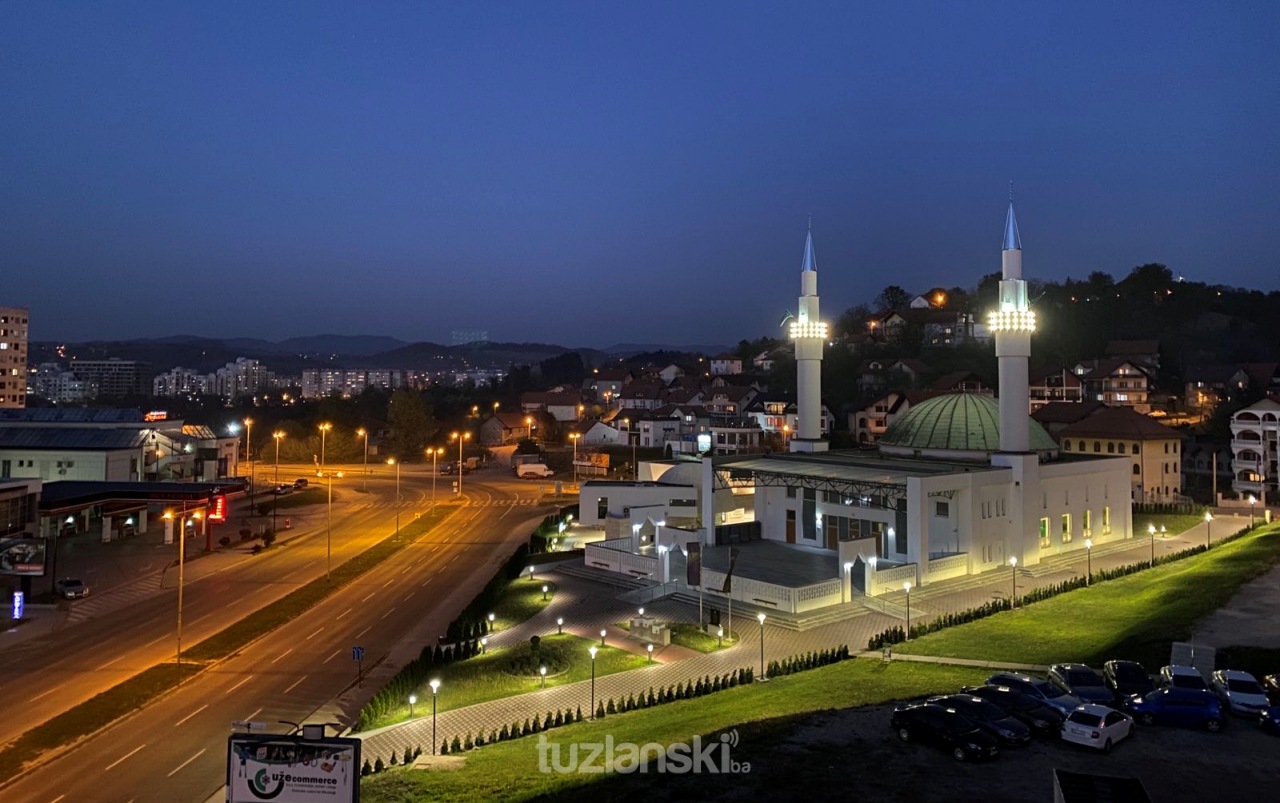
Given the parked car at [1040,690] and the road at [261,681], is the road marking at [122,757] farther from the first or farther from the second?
the parked car at [1040,690]

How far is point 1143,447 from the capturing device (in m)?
67.1

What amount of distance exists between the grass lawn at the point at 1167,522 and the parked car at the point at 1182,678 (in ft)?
111

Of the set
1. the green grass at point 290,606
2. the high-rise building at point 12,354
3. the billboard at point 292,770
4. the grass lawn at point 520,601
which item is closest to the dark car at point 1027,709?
the billboard at point 292,770

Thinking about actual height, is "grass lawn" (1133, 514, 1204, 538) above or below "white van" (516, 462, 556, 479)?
below

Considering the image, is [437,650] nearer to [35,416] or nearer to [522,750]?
[522,750]

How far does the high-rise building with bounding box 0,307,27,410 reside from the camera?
11744 centimetres

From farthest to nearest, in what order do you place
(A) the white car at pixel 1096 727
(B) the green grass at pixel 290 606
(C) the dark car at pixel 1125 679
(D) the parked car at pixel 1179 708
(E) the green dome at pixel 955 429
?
1. (E) the green dome at pixel 955 429
2. (B) the green grass at pixel 290 606
3. (C) the dark car at pixel 1125 679
4. (D) the parked car at pixel 1179 708
5. (A) the white car at pixel 1096 727

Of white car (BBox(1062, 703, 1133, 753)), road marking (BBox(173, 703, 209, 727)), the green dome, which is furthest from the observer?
the green dome

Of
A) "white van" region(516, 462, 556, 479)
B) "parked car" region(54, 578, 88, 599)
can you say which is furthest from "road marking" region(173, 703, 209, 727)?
"white van" region(516, 462, 556, 479)

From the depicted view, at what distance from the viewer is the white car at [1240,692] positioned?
762 inches

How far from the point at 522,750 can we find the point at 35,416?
2779 inches

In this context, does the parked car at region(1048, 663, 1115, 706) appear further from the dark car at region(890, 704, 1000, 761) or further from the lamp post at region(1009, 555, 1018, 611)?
the lamp post at region(1009, 555, 1018, 611)

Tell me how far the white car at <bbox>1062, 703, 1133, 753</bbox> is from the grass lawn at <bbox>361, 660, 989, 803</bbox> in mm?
4670

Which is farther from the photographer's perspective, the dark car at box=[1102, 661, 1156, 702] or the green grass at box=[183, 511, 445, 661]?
the green grass at box=[183, 511, 445, 661]
